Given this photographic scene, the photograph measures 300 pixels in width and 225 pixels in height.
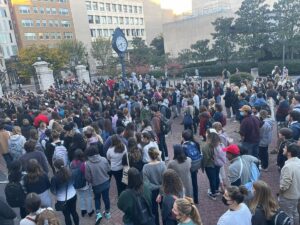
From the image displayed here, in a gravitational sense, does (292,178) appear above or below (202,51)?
below

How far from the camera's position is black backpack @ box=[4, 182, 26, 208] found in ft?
18.6

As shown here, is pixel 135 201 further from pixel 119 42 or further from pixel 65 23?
pixel 65 23

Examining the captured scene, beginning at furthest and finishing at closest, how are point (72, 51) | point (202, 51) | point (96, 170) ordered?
point (72, 51)
point (202, 51)
point (96, 170)

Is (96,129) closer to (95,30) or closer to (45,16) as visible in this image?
(45,16)

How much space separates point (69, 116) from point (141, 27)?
80.3 metres

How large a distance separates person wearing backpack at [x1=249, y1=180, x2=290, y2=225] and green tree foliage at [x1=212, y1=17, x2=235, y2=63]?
34.3m

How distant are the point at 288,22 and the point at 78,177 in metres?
30.5

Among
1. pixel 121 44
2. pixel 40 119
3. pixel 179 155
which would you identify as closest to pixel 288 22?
pixel 121 44

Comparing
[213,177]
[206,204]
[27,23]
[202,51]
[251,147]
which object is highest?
[27,23]

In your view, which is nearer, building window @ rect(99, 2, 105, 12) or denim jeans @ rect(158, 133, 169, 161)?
denim jeans @ rect(158, 133, 169, 161)

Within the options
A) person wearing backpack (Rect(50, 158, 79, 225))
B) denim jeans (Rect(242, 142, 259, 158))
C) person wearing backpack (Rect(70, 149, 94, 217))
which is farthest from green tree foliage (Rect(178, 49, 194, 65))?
person wearing backpack (Rect(50, 158, 79, 225))

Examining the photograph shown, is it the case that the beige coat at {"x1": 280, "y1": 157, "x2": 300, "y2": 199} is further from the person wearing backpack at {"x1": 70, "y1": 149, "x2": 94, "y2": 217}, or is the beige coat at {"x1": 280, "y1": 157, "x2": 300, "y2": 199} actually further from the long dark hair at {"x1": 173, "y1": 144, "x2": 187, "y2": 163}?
the person wearing backpack at {"x1": 70, "y1": 149, "x2": 94, "y2": 217}

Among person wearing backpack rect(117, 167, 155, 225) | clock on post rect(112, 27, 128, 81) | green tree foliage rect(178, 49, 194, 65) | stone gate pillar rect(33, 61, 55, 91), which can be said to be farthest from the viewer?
green tree foliage rect(178, 49, 194, 65)

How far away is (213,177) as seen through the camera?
7.16m
